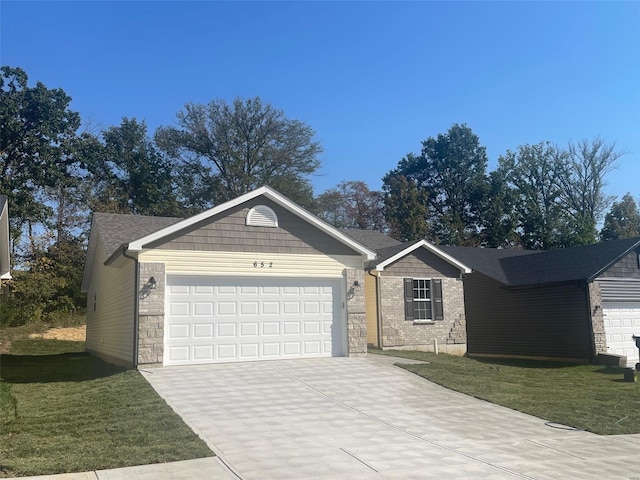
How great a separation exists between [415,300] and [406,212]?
80.7 ft

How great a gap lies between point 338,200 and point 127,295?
31463mm

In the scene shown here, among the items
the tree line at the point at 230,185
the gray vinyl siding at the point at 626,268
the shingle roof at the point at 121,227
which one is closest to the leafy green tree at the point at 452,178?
the tree line at the point at 230,185

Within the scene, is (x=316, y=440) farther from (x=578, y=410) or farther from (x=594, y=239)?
(x=594, y=239)

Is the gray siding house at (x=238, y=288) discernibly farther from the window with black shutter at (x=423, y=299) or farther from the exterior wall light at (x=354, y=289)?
the window with black shutter at (x=423, y=299)

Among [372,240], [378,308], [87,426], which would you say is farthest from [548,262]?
[87,426]

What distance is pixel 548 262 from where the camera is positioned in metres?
23.4

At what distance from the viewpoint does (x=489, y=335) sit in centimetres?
2455

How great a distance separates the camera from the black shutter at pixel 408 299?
2055cm

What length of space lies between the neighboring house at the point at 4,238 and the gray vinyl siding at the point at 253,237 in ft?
10.9

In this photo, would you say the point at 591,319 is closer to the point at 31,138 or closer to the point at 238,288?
the point at 238,288

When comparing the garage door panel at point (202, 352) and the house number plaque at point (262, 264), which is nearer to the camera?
the garage door panel at point (202, 352)

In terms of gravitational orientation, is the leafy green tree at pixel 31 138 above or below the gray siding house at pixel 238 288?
above

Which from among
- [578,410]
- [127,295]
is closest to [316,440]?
[578,410]

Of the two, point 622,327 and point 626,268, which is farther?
point 626,268
